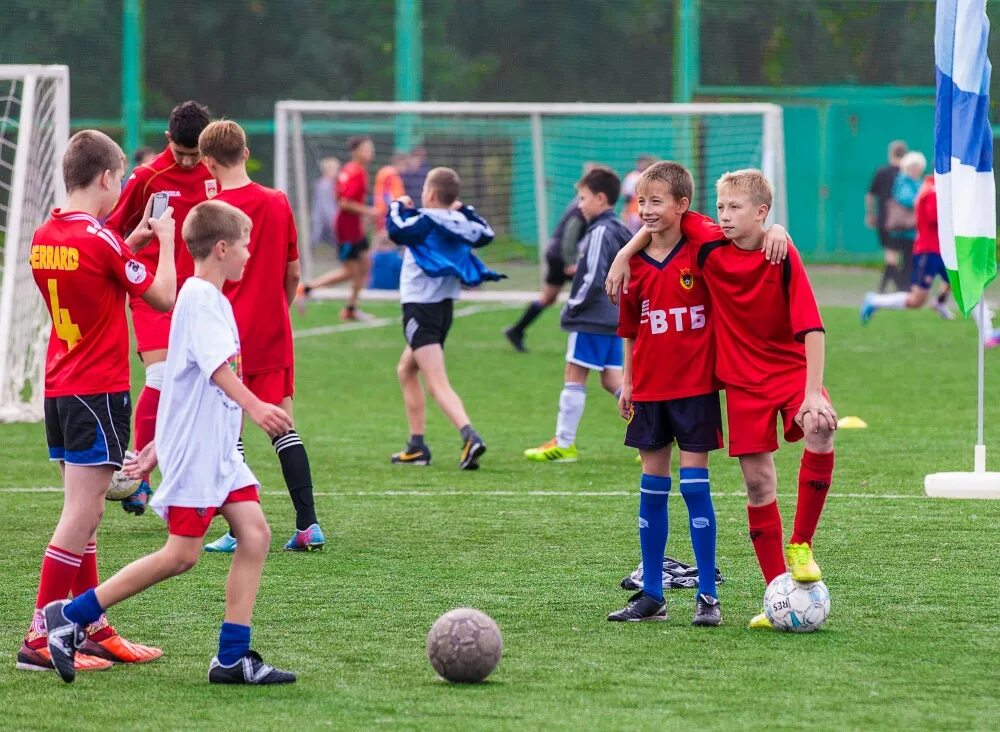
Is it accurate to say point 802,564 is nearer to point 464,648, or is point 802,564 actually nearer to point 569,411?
point 464,648

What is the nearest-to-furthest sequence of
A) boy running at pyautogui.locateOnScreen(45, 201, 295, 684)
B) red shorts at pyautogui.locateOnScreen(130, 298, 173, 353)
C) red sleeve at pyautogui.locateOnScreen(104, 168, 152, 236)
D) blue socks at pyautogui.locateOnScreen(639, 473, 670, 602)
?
boy running at pyautogui.locateOnScreen(45, 201, 295, 684), blue socks at pyautogui.locateOnScreen(639, 473, 670, 602), red sleeve at pyautogui.locateOnScreen(104, 168, 152, 236), red shorts at pyautogui.locateOnScreen(130, 298, 173, 353)

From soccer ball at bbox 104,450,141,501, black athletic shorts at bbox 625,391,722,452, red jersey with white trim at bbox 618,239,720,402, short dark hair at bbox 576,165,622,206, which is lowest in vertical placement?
soccer ball at bbox 104,450,141,501

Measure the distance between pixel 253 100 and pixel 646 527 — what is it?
23.8 m

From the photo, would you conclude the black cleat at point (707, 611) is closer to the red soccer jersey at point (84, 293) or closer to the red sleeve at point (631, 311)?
the red sleeve at point (631, 311)

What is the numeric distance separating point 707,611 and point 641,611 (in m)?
0.24

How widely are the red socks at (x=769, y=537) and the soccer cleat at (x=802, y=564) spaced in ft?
0.18

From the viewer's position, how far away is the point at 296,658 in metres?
5.17

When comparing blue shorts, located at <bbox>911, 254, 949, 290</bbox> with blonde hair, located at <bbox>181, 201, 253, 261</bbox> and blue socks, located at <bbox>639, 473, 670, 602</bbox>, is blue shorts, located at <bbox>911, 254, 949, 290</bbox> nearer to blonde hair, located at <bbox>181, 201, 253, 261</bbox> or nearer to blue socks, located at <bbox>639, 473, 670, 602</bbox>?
blue socks, located at <bbox>639, 473, 670, 602</bbox>

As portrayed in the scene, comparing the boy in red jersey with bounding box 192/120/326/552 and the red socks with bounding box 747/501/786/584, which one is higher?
the boy in red jersey with bounding box 192/120/326/552

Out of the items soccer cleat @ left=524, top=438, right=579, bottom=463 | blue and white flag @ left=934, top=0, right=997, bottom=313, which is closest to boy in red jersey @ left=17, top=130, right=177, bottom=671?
blue and white flag @ left=934, top=0, right=997, bottom=313

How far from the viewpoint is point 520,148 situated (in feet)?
75.6

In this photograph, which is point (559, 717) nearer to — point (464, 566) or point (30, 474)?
point (464, 566)

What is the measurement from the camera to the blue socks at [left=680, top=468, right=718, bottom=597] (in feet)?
18.6

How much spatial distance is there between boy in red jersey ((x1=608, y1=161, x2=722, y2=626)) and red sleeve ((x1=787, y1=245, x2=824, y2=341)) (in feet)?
1.12
